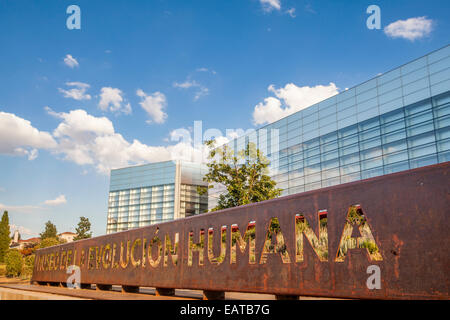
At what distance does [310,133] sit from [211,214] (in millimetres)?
36668

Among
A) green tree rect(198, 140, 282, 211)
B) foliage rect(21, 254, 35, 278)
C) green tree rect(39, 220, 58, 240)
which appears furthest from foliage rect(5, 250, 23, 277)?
green tree rect(39, 220, 58, 240)

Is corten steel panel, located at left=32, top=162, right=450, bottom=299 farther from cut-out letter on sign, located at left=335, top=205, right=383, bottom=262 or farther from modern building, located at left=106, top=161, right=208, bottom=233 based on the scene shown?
modern building, located at left=106, top=161, right=208, bottom=233

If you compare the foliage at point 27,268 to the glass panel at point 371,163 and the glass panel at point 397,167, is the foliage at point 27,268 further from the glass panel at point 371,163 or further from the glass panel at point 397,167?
the glass panel at point 397,167

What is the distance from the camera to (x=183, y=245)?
7.38m

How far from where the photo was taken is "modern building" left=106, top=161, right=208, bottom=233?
2564 inches

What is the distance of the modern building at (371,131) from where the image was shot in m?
31.2

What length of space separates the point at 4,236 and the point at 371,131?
73009 mm

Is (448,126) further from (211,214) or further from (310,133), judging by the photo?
(211,214)

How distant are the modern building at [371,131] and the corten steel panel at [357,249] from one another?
29535 mm

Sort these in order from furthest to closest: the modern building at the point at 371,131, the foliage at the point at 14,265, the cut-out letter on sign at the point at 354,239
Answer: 1. the foliage at the point at 14,265
2. the modern building at the point at 371,131
3. the cut-out letter on sign at the point at 354,239

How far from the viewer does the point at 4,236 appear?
7481 centimetres

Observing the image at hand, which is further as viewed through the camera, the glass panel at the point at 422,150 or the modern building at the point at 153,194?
the modern building at the point at 153,194

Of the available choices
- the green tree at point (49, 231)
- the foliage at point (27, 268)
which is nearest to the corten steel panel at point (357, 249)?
the foliage at point (27, 268)

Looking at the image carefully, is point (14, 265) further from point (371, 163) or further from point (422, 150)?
point (422, 150)
